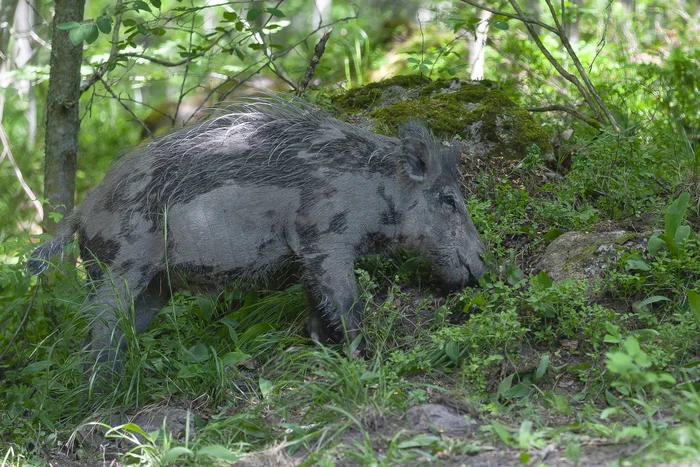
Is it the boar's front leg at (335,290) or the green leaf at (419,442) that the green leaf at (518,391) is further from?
the boar's front leg at (335,290)

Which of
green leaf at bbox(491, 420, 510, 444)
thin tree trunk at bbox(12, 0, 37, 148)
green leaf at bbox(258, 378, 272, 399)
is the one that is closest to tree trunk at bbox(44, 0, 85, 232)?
green leaf at bbox(258, 378, 272, 399)

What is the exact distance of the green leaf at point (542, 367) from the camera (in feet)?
13.7

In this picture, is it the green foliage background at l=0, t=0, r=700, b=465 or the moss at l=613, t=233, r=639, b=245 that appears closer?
the green foliage background at l=0, t=0, r=700, b=465

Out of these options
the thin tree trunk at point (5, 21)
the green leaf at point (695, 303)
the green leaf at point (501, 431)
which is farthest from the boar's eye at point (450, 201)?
the thin tree trunk at point (5, 21)

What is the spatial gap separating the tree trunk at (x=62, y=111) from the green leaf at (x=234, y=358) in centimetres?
239

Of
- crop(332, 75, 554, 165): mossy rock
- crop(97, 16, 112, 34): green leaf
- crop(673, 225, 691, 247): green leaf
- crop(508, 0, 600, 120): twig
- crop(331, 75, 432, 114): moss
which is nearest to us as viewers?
crop(673, 225, 691, 247): green leaf

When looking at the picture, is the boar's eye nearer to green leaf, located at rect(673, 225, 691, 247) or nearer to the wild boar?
the wild boar

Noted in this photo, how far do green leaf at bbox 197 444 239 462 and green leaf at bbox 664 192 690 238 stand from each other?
3023 millimetres

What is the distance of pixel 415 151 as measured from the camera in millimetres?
4879

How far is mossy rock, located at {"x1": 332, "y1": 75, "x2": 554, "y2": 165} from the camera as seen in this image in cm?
616

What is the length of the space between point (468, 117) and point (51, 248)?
3342 mm

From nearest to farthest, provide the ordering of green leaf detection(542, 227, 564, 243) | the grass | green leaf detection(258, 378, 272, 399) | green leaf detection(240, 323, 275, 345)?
1. the grass
2. green leaf detection(258, 378, 272, 399)
3. green leaf detection(240, 323, 275, 345)
4. green leaf detection(542, 227, 564, 243)

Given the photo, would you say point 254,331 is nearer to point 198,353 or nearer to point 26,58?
point 198,353

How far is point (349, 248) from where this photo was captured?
4.68 m
